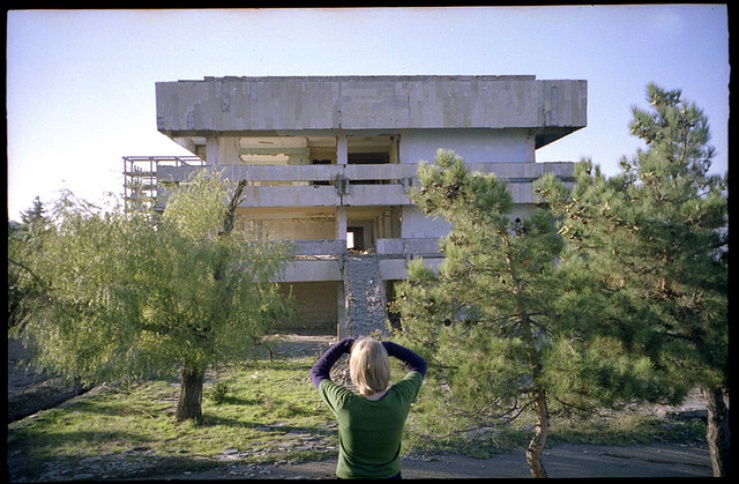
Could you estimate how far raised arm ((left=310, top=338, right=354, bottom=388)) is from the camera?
3295mm

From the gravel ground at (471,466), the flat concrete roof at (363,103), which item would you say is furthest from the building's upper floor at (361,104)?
the gravel ground at (471,466)

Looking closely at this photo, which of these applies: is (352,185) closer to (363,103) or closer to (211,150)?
(363,103)

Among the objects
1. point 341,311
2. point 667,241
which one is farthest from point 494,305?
point 341,311

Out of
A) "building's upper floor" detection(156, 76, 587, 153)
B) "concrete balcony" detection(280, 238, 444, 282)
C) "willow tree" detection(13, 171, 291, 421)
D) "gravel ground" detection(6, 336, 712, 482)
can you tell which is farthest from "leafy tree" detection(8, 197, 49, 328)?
"building's upper floor" detection(156, 76, 587, 153)

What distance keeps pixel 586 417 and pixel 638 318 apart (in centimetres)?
133

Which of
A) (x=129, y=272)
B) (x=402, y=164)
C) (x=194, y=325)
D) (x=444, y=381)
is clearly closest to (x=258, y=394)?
(x=194, y=325)

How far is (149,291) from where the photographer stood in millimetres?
10156

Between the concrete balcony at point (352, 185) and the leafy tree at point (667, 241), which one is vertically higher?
the concrete balcony at point (352, 185)

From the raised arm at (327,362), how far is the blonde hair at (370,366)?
1.10 feet

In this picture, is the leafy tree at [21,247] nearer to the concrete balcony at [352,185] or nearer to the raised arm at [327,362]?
the raised arm at [327,362]

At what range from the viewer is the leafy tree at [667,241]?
6352 mm

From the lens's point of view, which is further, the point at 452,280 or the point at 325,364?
the point at 452,280

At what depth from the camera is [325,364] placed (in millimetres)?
3371

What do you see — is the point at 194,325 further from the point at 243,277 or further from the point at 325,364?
the point at 325,364
